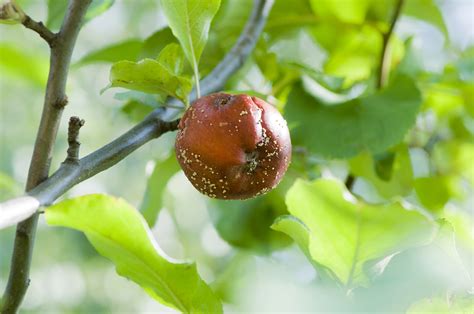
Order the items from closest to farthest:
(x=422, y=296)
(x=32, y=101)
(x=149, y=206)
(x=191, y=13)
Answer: (x=422, y=296)
(x=191, y=13)
(x=149, y=206)
(x=32, y=101)

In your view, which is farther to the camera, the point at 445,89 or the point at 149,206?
the point at 445,89

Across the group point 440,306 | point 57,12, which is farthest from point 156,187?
point 440,306

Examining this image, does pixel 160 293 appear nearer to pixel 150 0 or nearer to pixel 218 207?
pixel 218 207

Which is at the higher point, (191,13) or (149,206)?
(191,13)

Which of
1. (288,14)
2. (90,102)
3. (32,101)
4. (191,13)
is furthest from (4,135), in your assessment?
(191,13)

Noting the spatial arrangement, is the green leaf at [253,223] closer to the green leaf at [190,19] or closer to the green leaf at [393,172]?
the green leaf at [393,172]

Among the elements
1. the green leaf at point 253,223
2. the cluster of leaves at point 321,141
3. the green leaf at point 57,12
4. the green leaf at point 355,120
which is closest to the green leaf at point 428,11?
the cluster of leaves at point 321,141
